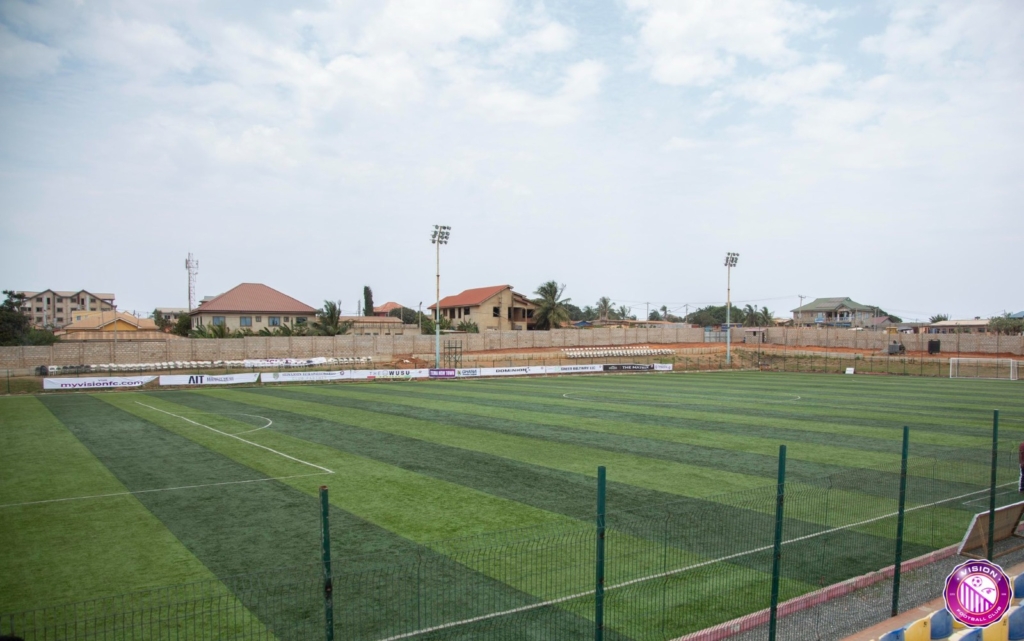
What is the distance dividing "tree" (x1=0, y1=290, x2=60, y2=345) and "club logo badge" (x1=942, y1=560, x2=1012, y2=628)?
9003 centimetres

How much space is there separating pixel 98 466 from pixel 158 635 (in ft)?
41.9

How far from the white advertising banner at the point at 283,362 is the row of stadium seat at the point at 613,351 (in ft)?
90.0

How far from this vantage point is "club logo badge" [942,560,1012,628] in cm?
→ 570

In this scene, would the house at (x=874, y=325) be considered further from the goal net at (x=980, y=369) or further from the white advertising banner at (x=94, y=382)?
the white advertising banner at (x=94, y=382)

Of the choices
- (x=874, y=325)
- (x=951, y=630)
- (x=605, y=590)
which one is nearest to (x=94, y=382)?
(x=605, y=590)

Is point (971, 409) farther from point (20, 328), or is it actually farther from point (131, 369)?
point (20, 328)

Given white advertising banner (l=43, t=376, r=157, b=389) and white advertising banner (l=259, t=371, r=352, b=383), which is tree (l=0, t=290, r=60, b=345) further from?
white advertising banner (l=259, t=371, r=352, b=383)

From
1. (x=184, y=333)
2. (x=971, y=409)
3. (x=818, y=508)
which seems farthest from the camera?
(x=184, y=333)

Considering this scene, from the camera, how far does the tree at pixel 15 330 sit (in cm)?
7738

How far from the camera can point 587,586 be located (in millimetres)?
10477

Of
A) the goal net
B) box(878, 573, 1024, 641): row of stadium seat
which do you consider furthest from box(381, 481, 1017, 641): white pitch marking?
the goal net

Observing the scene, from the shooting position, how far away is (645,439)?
23.5 metres

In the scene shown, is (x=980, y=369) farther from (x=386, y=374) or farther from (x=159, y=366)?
(x=159, y=366)

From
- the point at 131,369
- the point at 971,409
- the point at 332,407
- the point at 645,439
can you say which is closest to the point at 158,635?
the point at 645,439
